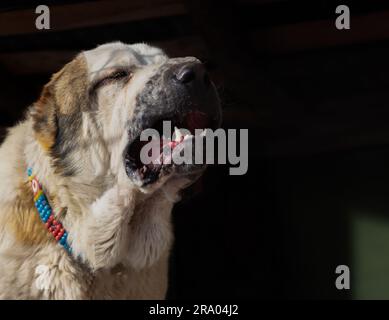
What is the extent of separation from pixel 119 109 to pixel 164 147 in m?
0.29

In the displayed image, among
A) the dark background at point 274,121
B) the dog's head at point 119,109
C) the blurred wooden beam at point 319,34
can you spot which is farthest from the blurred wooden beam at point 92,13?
the dog's head at point 119,109

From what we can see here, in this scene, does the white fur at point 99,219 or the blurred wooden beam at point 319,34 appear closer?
the white fur at point 99,219

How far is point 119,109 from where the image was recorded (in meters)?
3.33

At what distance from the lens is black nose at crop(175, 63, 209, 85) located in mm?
3119

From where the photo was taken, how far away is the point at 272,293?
5.80 m

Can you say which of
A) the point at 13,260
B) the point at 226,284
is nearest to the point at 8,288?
the point at 13,260

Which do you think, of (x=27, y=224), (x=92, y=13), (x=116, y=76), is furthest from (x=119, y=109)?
(x=92, y=13)

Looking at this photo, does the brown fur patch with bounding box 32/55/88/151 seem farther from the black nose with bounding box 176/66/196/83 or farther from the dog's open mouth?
the black nose with bounding box 176/66/196/83

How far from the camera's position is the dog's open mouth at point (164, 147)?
3.17 meters

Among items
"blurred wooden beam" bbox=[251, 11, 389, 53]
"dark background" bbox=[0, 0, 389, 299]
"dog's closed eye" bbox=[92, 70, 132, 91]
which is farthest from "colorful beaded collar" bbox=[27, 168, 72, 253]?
"blurred wooden beam" bbox=[251, 11, 389, 53]

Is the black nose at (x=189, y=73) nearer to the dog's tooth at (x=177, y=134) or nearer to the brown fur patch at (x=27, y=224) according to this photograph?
the dog's tooth at (x=177, y=134)

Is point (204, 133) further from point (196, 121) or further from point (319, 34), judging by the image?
point (319, 34)

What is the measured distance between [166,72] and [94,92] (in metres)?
0.42

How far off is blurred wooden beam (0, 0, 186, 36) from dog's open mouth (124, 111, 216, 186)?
132 centimetres
